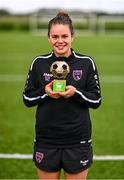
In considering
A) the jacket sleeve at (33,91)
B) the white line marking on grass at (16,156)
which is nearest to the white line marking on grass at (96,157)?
the white line marking on grass at (16,156)

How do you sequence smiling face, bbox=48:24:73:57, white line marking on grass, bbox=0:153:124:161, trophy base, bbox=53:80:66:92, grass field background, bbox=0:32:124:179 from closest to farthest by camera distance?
trophy base, bbox=53:80:66:92 < smiling face, bbox=48:24:73:57 < grass field background, bbox=0:32:124:179 < white line marking on grass, bbox=0:153:124:161

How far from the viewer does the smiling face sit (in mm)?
3781

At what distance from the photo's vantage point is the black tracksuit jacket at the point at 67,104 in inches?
149

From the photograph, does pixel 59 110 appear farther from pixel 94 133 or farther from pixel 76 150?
pixel 94 133

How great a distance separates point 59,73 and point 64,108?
29cm

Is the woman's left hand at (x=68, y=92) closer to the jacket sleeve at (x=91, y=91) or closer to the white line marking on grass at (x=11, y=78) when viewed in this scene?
the jacket sleeve at (x=91, y=91)

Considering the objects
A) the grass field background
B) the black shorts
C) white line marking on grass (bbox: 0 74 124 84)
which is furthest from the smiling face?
white line marking on grass (bbox: 0 74 124 84)

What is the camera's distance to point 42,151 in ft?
12.6

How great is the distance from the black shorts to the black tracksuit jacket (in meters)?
0.04

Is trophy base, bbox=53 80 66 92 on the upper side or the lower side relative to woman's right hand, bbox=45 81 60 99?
upper

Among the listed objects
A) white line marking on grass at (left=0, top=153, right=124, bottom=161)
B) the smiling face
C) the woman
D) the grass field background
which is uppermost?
the smiling face

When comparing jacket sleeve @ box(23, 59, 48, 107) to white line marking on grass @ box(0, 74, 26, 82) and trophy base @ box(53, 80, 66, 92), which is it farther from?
white line marking on grass @ box(0, 74, 26, 82)

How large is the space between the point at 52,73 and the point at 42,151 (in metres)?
0.57

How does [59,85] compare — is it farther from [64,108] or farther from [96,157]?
[96,157]
